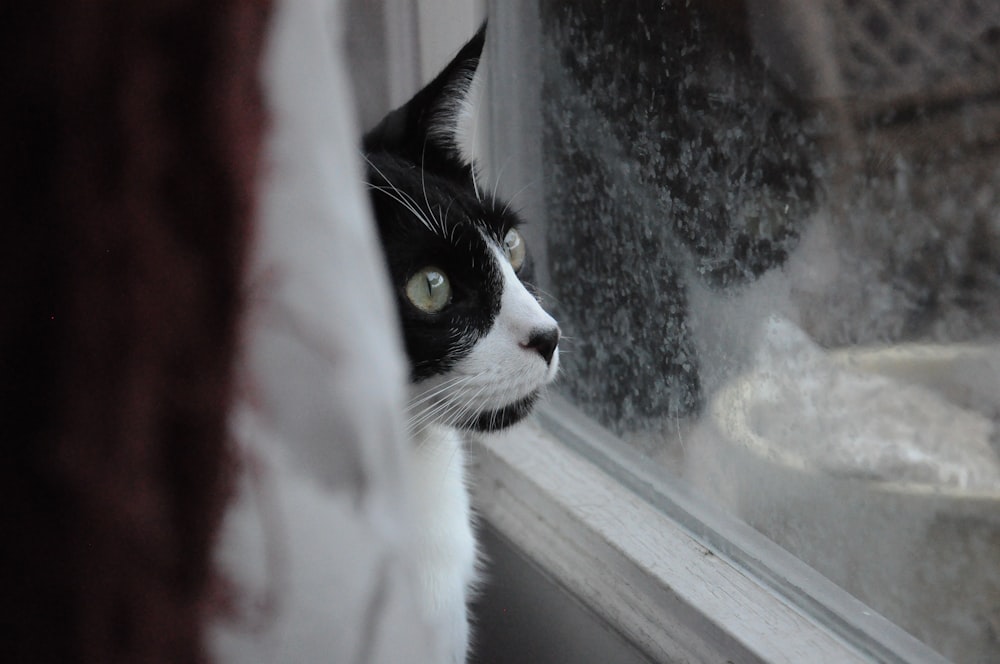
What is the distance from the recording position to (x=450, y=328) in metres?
0.60

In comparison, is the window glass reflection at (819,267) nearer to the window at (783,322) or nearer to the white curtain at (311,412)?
the window at (783,322)

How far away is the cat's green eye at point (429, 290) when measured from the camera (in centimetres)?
60

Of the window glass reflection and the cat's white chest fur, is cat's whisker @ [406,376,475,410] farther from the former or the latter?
the window glass reflection

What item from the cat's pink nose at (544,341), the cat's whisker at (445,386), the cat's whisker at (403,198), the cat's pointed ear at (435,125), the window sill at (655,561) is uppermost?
the cat's pointed ear at (435,125)

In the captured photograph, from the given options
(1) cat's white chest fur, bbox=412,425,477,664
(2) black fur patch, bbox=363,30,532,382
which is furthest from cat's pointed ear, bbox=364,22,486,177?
(1) cat's white chest fur, bbox=412,425,477,664

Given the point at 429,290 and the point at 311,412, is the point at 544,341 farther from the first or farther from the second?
the point at 311,412

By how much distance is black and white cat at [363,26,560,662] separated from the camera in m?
0.60

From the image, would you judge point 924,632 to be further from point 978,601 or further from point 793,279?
point 793,279

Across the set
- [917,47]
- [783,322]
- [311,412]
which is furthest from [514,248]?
[311,412]

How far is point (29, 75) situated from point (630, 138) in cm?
56

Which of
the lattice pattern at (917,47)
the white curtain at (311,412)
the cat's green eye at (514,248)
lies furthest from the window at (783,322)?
the white curtain at (311,412)

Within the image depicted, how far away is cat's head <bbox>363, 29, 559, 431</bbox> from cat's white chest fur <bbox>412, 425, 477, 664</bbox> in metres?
0.05

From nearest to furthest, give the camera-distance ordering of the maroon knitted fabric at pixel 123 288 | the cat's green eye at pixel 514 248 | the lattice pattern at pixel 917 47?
1. the maroon knitted fabric at pixel 123 288
2. the lattice pattern at pixel 917 47
3. the cat's green eye at pixel 514 248

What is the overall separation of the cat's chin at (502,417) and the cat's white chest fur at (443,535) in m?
0.03
